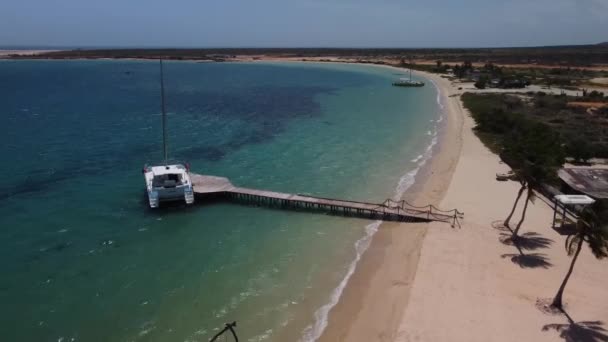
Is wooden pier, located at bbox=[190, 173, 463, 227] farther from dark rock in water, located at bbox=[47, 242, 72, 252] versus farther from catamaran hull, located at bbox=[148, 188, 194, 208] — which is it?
dark rock in water, located at bbox=[47, 242, 72, 252]

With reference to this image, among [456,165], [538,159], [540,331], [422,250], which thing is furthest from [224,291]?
[456,165]

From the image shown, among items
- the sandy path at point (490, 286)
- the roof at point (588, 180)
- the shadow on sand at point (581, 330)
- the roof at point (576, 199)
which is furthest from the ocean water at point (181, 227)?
the roof at point (588, 180)

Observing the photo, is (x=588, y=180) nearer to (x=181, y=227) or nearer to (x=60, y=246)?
(x=181, y=227)

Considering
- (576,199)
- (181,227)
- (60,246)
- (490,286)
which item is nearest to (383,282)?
(490,286)

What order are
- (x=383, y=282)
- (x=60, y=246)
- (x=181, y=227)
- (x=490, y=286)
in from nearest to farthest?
(x=490, y=286) < (x=383, y=282) < (x=60, y=246) < (x=181, y=227)

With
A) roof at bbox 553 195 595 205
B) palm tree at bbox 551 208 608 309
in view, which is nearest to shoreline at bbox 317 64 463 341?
roof at bbox 553 195 595 205

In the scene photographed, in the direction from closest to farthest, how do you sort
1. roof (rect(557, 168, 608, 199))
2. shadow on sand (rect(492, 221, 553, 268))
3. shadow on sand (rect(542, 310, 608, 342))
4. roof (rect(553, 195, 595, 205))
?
shadow on sand (rect(542, 310, 608, 342)), shadow on sand (rect(492, 221, 553, 268)), roof (rect(553, 195, 595, 205)), roof (rect(557, 168, 608, 199))
